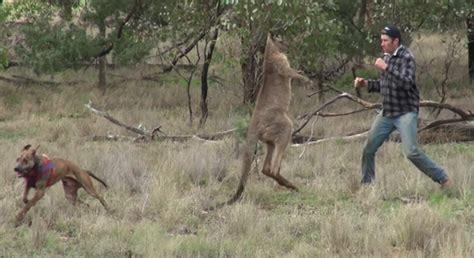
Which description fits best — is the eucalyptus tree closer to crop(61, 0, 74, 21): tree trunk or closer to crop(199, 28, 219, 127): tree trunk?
crop(61, 0, 74, 21): tree trunk

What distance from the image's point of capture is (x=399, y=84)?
27.7 ft

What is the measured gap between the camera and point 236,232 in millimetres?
6984

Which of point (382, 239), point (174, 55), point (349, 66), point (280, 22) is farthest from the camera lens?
point (349, 66)

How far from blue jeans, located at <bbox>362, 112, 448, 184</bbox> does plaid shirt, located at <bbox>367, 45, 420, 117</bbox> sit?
10 centimetres

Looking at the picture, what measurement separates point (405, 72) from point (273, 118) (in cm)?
150

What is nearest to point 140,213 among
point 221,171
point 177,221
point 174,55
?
point 177,221

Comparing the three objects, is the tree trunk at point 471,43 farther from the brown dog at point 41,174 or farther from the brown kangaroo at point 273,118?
the brown dog at point 41,174

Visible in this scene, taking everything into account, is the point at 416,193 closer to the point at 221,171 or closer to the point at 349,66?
the point at 221,171

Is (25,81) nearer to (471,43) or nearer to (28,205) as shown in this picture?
(471,43)

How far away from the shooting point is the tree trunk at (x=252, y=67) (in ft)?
41.3

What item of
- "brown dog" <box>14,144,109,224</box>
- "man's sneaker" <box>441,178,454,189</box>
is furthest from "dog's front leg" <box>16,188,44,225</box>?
"man's sneaker" <box>441,178,454,189</box>

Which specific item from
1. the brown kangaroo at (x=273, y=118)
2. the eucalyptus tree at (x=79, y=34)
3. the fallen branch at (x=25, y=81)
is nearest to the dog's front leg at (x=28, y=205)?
the brown kangaroo at (x=273, y=118)

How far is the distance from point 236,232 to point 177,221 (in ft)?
2.51

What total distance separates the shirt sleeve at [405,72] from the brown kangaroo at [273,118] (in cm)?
104
